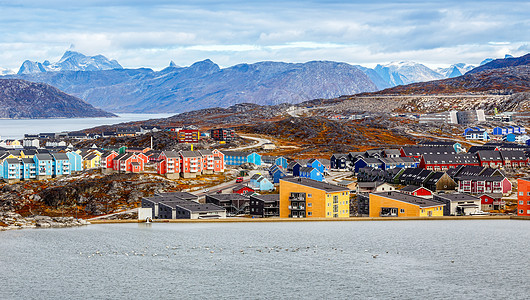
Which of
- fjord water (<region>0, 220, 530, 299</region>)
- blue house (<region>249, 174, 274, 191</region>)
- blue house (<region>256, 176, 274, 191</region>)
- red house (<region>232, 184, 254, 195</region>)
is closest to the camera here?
fjord water (<region>0, 220, 530, 299</region>)

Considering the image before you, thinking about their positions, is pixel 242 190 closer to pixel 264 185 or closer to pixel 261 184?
pixel 261 184

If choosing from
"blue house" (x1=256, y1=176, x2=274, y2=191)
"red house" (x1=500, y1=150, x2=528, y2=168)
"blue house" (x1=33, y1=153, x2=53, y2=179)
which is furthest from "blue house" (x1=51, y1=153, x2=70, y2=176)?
"red house" (x1=500, y1=150, x2=528, y2=168)

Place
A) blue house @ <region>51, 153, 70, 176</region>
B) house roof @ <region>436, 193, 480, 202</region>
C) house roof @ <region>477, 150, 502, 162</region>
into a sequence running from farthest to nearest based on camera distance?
house roof @ <region>477, 150, 502, 162</region> → blue house @ <region>51, 153, 70, 176</region> → house roof @ <region>436, 193, 480, 202</region>

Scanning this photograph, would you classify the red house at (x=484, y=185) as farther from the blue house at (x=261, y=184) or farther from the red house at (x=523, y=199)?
the blue house at (x=261, y=184)

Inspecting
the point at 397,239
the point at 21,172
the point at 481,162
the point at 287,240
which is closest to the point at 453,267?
the point at 397,239

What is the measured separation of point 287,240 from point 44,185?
67191mm

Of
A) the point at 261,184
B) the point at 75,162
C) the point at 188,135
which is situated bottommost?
the point at 261,184

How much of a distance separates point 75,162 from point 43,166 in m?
8.25

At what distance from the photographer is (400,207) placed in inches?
3425

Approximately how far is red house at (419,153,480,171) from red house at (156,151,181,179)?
165 feet

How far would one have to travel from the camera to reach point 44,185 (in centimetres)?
Result: 12444

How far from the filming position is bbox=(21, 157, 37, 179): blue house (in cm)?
13500

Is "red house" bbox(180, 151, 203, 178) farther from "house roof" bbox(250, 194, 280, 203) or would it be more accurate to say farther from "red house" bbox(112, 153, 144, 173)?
"house roof" bbox(250, 194, 280, 203)

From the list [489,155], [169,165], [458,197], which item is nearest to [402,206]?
[458,197]
